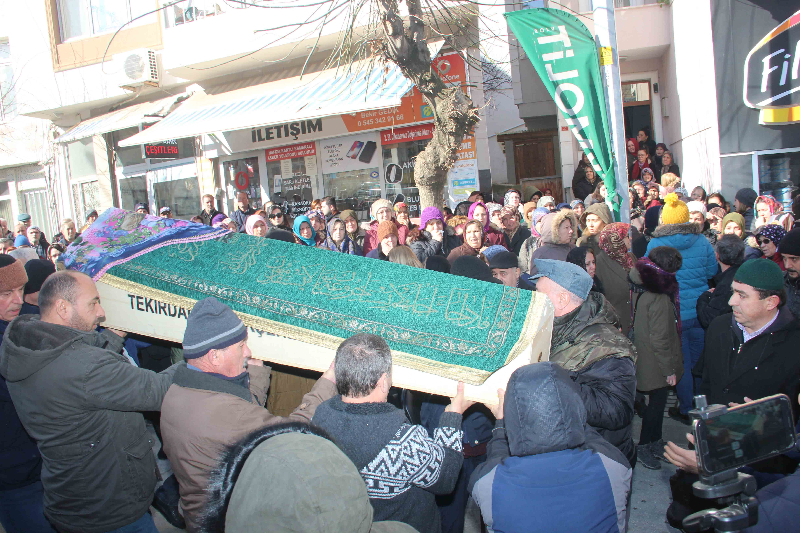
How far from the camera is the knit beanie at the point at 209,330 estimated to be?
81.7 inches

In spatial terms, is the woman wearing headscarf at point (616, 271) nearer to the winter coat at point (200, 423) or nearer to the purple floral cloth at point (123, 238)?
the purple floral cloth at point (123, 238)

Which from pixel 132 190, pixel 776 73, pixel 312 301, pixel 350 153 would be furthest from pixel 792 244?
pixel 132 190

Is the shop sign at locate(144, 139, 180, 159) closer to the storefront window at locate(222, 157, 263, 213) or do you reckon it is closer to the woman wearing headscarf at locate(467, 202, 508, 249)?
the storefront window at locate(222, 157, 263, 213)

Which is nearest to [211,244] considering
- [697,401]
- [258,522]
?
[258,522]

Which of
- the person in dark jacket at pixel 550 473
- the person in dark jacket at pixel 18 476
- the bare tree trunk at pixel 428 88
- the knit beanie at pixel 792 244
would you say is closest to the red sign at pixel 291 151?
the bare tree trunk at pixel 428 88

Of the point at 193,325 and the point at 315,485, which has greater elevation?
the point at 193,325

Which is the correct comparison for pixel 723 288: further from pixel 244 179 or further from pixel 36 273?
pixel 244 179

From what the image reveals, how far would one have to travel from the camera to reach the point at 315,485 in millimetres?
1148

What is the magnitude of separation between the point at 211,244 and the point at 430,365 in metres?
1.49

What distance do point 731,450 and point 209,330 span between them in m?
1.68

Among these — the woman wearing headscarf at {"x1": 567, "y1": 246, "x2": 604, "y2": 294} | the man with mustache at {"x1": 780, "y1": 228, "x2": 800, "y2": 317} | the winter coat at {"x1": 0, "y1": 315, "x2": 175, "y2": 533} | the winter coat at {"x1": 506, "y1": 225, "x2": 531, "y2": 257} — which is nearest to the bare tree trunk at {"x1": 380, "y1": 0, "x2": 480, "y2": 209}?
the winter coat at {"x1": 506, "y1": 225, "x2": 531, "y2": 257}

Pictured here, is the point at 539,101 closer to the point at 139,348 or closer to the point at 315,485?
the point at 139,348

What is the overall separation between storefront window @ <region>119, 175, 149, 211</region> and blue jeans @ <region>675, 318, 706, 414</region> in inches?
479

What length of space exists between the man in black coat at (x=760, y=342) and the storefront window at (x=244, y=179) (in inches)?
412
